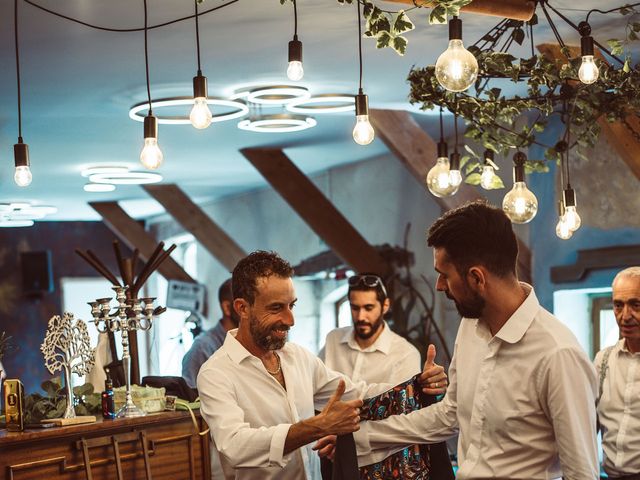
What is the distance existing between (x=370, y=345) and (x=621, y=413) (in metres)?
2.00

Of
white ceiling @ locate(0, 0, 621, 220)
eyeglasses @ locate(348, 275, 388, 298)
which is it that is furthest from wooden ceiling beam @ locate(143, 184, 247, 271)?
eyeglasses @ locate(348, 275, 388, 298)

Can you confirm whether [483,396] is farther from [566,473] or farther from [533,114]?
[533,114]

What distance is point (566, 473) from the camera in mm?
2770

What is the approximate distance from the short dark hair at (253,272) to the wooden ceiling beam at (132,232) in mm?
10447

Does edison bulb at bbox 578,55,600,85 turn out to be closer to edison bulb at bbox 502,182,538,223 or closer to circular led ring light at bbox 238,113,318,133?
edison bulb at bbox 502,182,538,223

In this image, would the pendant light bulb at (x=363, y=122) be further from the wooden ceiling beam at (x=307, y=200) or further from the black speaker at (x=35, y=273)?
the black speaker at (x=35, y=273)

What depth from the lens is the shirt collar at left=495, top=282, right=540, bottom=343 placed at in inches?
114

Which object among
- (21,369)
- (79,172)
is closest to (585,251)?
(79,172)

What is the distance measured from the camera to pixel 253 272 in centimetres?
368

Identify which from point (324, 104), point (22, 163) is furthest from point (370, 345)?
point (22, 163)

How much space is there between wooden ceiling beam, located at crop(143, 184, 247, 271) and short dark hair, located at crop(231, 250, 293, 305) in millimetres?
8624

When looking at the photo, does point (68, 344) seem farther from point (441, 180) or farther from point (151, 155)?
point (441, 180)

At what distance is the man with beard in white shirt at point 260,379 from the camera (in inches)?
136

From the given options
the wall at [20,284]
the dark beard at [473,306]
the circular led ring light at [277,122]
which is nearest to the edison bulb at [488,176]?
the dark beard at [473,306]
